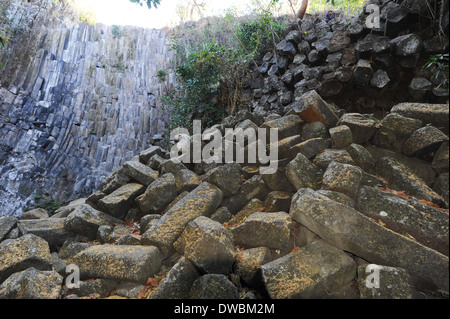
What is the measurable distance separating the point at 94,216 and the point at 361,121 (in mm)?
4612

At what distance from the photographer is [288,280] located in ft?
7.99

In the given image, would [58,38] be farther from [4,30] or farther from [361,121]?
[361,121]

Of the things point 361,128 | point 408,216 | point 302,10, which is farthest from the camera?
point 302,10

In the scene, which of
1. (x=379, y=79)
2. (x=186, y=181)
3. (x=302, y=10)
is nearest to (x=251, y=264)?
(x=186, y=181)

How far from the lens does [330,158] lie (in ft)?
12.0

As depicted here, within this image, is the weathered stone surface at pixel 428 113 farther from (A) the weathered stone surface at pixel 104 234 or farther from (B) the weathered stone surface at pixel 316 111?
(A) the weathered stone surface at pixel 104 234

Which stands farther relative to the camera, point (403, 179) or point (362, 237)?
point (403, 179)

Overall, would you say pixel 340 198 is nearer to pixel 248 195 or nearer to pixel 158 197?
pixel 248 195

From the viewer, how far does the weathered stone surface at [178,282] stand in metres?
2.63

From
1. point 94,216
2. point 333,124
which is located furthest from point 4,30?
point 333,124

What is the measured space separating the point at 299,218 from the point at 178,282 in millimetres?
1412

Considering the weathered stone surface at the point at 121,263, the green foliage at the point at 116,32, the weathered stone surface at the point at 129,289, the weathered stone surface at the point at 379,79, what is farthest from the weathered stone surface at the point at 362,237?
the green foliage at the point at 116,32

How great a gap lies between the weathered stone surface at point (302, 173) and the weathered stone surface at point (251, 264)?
108cm

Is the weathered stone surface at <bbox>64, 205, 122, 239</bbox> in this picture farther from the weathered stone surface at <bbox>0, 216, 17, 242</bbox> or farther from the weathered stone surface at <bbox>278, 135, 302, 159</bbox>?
the weathered stone surface at <bbox>278, 135, 302, 159</bbox>
